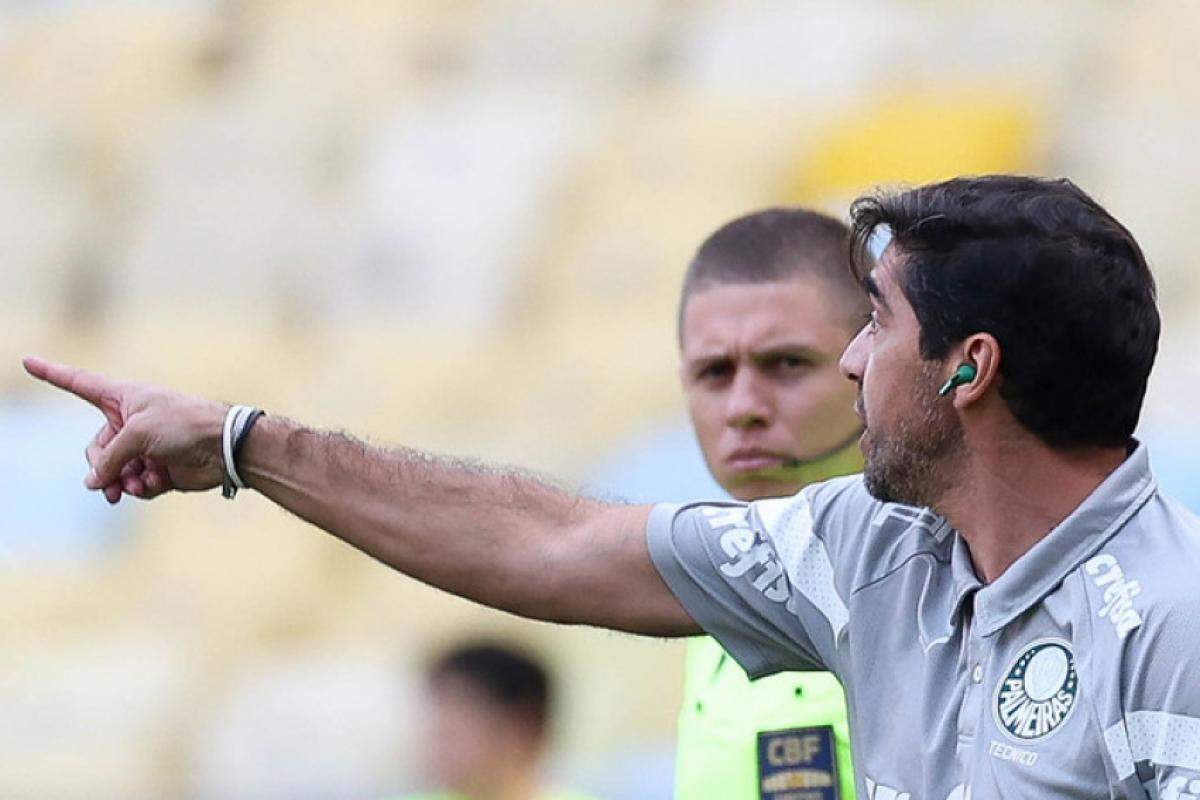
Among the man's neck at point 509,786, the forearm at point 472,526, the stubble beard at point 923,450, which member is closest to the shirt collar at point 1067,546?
the stubble beard at point 923,450

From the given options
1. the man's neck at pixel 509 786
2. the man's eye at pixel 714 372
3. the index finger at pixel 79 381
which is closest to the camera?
the index finger at pixel 79 381

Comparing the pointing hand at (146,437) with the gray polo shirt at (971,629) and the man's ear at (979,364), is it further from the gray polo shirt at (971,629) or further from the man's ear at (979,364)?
the man's ear at (979,364)

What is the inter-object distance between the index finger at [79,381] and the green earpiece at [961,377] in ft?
3.65

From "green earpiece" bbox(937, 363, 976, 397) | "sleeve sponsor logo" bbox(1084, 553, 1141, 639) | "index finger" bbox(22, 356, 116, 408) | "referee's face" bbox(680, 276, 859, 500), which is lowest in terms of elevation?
"sleeve sponsor logo" bbox(1084, 553, 1141, 639)

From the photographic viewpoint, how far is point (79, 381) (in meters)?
2.98

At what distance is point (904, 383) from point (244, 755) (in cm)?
490

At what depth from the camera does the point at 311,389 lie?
8031 mm

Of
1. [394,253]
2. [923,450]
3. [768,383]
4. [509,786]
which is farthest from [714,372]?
[394,253]

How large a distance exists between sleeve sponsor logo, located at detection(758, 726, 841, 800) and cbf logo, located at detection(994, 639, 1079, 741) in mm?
813

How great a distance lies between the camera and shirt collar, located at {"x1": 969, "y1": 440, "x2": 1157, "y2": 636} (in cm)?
245

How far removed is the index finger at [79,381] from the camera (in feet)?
9.71

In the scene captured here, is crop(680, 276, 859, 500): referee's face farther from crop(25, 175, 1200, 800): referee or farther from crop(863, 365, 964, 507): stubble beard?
crop(863, 365, 964, 507): stubble beard

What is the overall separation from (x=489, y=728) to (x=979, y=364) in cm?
279

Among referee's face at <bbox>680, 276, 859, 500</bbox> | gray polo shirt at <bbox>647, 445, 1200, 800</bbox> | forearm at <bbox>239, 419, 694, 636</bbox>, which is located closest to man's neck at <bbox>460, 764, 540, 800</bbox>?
referee's face at <bbox>680, 276, 859, 500</bbox>
